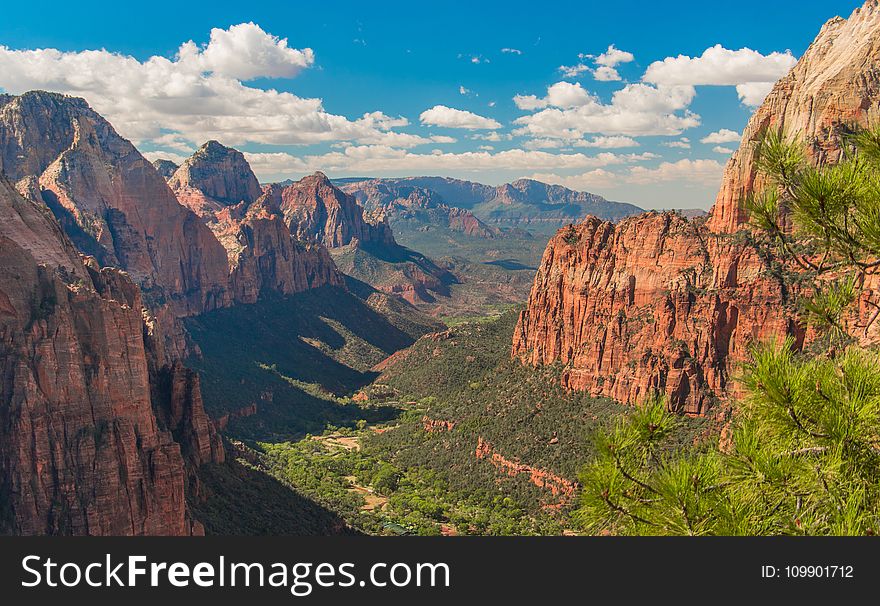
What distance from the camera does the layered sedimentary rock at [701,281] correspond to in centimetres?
7506

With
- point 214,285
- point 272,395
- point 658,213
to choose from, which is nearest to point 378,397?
point 272,395

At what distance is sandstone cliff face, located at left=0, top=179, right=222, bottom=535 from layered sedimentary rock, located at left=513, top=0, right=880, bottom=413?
5665cm

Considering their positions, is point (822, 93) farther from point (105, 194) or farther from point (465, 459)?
point (105, 194)

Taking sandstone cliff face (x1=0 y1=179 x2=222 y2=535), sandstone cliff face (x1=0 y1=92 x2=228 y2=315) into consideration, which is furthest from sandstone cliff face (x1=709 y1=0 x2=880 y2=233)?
sandstone cliff face (x1=0 y1=92 x2=228 y2=315)

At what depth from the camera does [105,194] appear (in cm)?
14550

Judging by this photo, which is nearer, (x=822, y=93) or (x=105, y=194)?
(x=822, y=93)

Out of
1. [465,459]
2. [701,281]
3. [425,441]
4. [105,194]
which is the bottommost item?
[425,441]

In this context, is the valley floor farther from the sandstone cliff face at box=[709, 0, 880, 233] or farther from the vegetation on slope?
the sandstone cliff face at box=[709, 0, 880, 233]

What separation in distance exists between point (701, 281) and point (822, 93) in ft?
87.5

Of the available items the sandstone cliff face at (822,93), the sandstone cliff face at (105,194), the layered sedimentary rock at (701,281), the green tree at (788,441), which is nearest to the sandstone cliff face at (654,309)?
the layered sedimentary rock at (701,281)

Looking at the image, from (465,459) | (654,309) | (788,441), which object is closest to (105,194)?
(465,459)

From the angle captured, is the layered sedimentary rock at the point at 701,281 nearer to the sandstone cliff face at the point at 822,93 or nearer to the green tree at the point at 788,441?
the sandstone cliff face at the point at 822,93

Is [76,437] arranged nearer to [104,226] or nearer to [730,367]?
[730,367]

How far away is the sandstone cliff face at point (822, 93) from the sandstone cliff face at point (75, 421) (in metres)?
67.2
